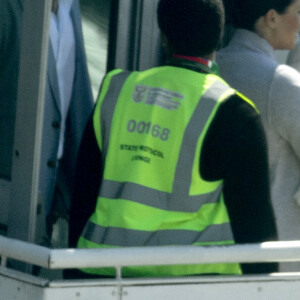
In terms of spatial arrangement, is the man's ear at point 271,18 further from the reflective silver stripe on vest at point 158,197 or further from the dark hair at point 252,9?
the reflective silver stripe on vest at point 158,197

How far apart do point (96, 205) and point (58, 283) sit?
26cm

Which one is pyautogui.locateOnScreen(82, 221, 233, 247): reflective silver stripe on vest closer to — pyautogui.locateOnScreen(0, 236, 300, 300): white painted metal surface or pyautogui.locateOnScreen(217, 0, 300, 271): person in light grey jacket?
pyautogui.locateOnScreen(0, 236, 300, 300): white painted metal surface

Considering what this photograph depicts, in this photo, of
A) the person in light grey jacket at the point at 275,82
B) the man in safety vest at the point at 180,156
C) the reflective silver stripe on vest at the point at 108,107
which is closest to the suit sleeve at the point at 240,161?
the man in safety vest at the point at 180,156

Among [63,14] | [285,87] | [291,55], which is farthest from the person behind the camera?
[291,55]

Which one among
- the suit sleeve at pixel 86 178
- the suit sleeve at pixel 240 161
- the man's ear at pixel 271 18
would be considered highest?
the man's ear at pixel 271 18

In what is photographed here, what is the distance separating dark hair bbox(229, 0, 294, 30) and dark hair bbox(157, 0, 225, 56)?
72 centimetres

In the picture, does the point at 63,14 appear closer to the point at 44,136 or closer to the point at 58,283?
the point at 44,136

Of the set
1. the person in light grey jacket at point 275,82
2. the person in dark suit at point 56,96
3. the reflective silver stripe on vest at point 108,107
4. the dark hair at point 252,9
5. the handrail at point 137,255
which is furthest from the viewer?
the dark hair at point 252,9

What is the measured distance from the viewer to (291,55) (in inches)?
156

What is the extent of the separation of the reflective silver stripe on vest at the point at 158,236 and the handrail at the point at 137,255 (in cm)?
5

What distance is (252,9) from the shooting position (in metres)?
3.50

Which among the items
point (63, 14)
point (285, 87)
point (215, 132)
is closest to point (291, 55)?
point (285, 87)

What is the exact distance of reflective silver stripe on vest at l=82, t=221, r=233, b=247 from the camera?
278cm

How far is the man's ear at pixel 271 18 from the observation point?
3.49 m
